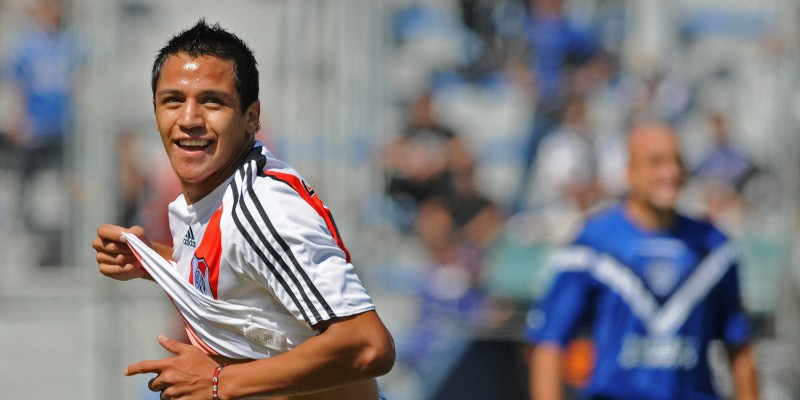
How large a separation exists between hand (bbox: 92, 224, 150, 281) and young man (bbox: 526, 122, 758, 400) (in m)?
2.65

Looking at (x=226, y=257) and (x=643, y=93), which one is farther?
(x=643, y=93)

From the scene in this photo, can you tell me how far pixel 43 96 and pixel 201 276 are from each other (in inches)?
213

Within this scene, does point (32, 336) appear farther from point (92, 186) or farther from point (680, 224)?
point (680, 224)

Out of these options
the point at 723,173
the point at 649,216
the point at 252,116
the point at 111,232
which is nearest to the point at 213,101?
the point at 252,116

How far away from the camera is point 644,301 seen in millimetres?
5656

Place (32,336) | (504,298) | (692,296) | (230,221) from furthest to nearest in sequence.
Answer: (32,336) < (504,298) < (692,296) < (230,221)

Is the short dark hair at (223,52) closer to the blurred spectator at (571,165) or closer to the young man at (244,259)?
the young man at (244,259)

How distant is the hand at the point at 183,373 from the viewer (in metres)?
2.94

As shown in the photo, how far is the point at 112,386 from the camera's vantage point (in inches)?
312

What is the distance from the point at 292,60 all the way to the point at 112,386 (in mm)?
2503

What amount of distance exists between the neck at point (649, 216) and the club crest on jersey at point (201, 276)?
3.05 metres

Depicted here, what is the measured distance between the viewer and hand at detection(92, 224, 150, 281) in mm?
3455

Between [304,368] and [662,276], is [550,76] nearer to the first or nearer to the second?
[662,276]

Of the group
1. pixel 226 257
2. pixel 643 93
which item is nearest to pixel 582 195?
pixel 643 93
